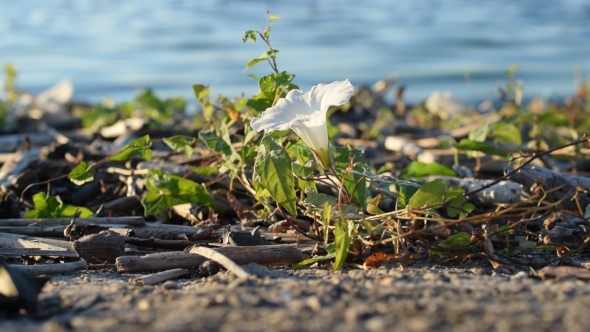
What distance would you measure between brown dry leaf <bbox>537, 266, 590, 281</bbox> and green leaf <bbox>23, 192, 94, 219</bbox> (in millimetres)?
1969

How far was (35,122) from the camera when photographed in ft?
23.2

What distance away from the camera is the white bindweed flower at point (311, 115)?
2.57 m

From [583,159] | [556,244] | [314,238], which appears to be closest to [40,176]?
[314,238]

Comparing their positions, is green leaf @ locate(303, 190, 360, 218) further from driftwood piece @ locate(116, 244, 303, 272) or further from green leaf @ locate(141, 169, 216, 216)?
green leaf @ locate(141, 169, 216, 216)

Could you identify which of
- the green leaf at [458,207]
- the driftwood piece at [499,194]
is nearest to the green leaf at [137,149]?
the green leaf at [458,207]

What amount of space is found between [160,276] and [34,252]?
0.62 m

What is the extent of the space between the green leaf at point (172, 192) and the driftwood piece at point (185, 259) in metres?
0.70

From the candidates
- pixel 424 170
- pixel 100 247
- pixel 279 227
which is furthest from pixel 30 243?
pixel 424 170

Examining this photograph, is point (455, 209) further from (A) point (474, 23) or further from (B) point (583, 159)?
(A) point (474, 23)

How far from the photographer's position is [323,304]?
1949 millimetres

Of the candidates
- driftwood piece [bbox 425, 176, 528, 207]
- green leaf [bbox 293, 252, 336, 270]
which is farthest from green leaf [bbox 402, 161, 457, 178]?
green leaf [bbox 293, 252, 336, 270]

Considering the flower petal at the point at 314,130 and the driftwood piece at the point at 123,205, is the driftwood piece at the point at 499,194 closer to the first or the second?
the flower petal at the point at 314,130

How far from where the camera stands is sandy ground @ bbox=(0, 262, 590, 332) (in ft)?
5.92

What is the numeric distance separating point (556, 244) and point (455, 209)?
14.8 inches
